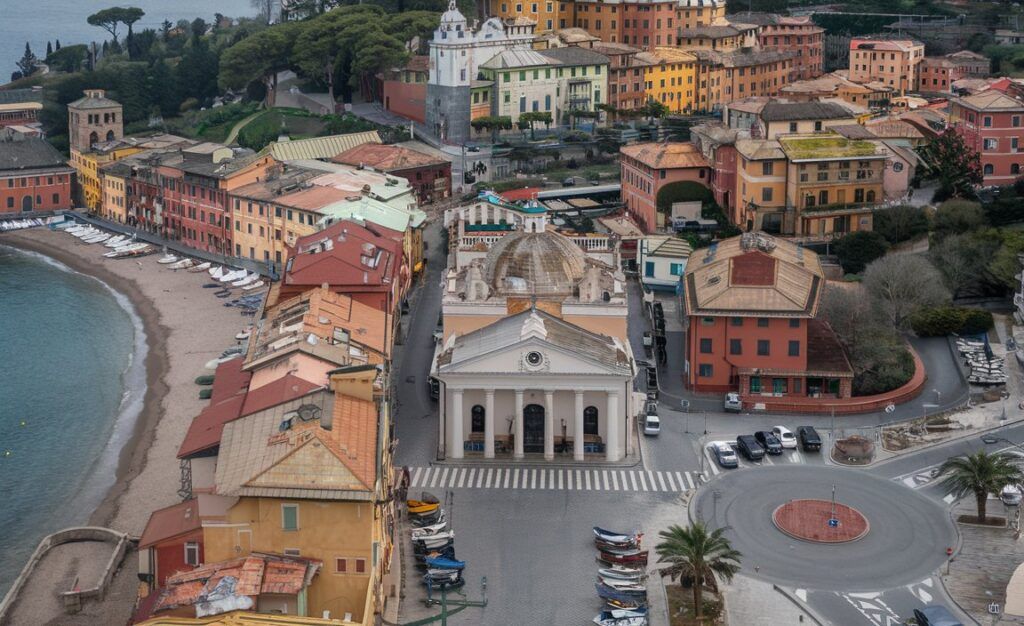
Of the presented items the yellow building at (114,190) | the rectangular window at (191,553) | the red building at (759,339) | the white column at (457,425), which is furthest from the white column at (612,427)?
the yellow building at (114,190)

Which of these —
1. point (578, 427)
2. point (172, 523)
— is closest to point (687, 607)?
point (578, 427)

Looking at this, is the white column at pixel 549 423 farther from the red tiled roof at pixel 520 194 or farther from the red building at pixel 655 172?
the red tiled roof at pixel 520 194

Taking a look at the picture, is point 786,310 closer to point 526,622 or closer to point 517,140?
point 526,622

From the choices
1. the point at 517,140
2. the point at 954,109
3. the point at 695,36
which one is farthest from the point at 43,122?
the point at 954,109

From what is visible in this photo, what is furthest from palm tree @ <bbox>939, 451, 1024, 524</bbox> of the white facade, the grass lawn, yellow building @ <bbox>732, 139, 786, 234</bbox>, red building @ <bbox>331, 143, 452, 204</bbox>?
the white facade

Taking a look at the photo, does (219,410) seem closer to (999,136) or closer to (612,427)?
(612,427)
